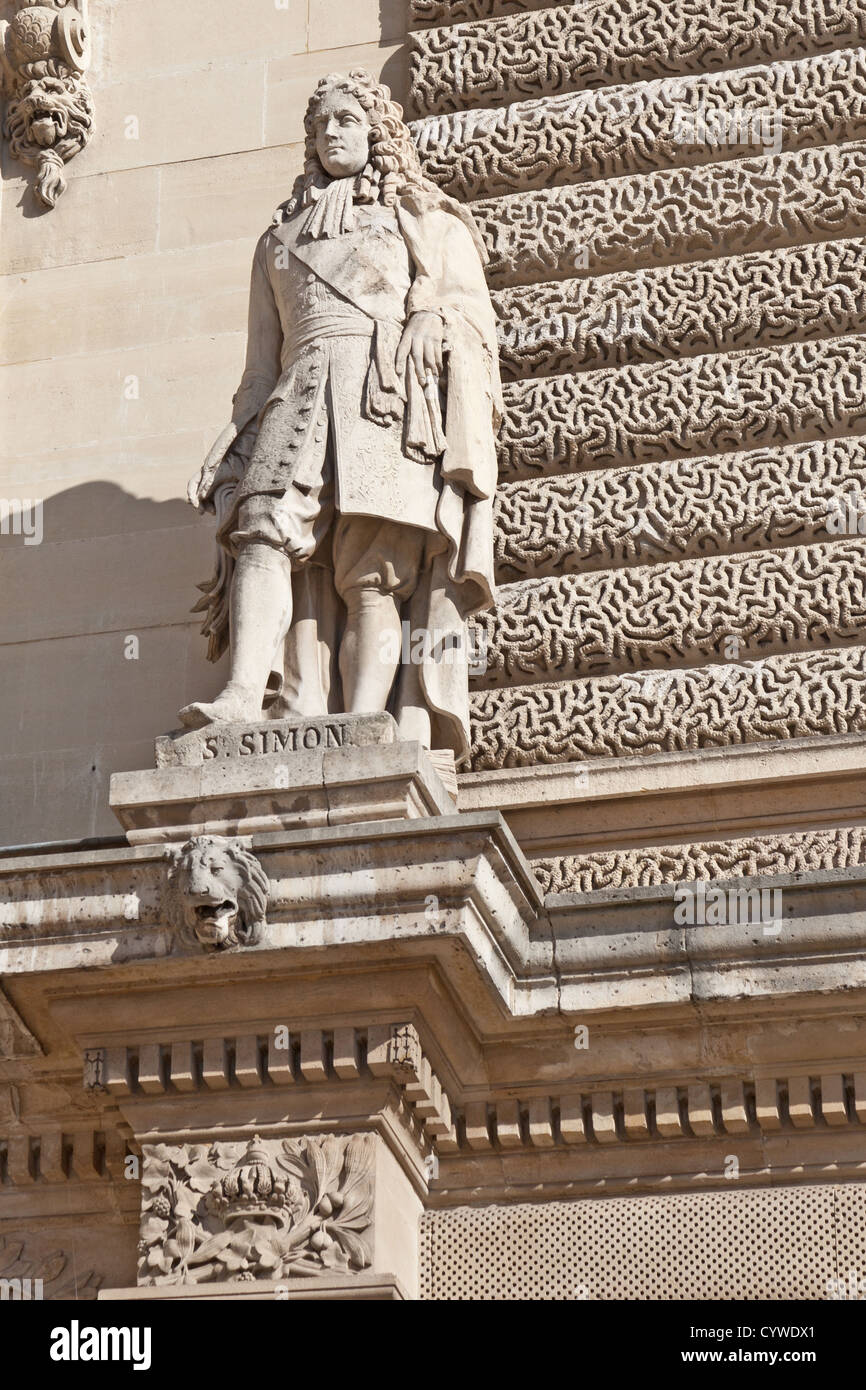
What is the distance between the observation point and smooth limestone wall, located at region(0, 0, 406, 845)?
7.91 m

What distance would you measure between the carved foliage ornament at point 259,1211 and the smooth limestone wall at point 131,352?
1.79m

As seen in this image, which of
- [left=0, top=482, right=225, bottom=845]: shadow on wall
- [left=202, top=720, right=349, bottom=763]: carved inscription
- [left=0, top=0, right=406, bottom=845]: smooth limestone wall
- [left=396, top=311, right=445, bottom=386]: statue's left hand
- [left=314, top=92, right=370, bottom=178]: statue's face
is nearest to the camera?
[left=202, top=720, right=349, bottom=763]: carved inscription

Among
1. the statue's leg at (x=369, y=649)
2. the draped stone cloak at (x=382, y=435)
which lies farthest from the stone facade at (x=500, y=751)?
the draped stone cloak at (x=382, y=435)

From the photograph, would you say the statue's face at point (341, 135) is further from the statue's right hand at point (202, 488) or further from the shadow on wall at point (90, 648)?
the shadow on wall at point (90, 648)

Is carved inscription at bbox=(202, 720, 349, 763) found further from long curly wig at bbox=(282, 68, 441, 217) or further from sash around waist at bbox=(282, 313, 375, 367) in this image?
long curly wig at bbox=(282, 68, 441, 217)

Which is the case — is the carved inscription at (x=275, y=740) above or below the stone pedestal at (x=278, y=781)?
above

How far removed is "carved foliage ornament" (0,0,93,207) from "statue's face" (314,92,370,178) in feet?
5.55

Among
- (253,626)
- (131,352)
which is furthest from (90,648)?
(253,626)

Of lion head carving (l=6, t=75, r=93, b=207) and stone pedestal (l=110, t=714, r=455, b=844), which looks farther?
lion head carving (l=6, t=75, r=93, b=207)

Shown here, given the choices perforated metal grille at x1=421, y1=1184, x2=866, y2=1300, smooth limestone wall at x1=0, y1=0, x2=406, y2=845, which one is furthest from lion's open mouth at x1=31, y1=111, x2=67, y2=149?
perforated metal grille at x1=421, y1=1184, x2=866, y2=1300

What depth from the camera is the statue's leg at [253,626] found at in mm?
6574

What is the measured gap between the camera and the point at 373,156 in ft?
24.7

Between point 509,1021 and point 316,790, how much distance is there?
74 cm

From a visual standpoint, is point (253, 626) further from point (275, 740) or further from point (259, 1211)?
point (259, 1211)
